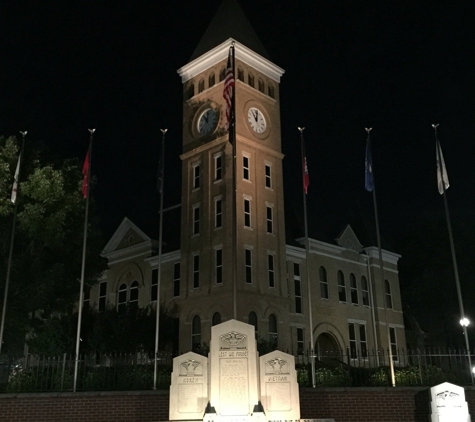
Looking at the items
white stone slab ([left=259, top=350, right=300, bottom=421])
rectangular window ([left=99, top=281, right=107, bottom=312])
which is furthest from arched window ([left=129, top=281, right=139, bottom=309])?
white stone slab ([left=259, top=350, right=300, bottom=421])

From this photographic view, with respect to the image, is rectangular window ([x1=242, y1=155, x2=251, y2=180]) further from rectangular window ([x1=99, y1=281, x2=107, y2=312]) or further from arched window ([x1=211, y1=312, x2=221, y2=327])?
rectangular window ([x1=99, y1=281, x2=107, y2=312])

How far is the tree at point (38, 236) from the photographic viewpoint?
24031 millimetres

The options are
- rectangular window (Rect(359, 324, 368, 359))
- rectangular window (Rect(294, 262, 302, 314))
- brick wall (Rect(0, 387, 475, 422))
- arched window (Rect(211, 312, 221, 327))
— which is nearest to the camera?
brick wall (Rect(0, 387, 475, 422))

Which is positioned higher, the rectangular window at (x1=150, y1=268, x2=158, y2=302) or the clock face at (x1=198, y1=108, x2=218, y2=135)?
the clock face at (x1=198, y1=108, x2=218, y2=135)

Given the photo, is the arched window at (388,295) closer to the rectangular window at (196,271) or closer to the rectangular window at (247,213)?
the rectangular window at (247,213)

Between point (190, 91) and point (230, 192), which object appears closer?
point (230, 192)

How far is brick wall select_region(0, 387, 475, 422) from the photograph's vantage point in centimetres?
1816

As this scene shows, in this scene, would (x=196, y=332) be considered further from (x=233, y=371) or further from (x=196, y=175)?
(x=233, y=371)

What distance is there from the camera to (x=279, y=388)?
16.6 meters

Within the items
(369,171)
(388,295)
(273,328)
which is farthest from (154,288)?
(369,171)

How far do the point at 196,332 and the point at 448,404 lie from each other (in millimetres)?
19085

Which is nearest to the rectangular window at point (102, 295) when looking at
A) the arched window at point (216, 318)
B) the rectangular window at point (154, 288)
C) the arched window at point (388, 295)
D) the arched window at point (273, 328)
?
the rectangular window at point (154, 288)

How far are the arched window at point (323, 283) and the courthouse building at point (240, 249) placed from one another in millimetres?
89

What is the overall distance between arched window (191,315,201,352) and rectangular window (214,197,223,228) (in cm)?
566
